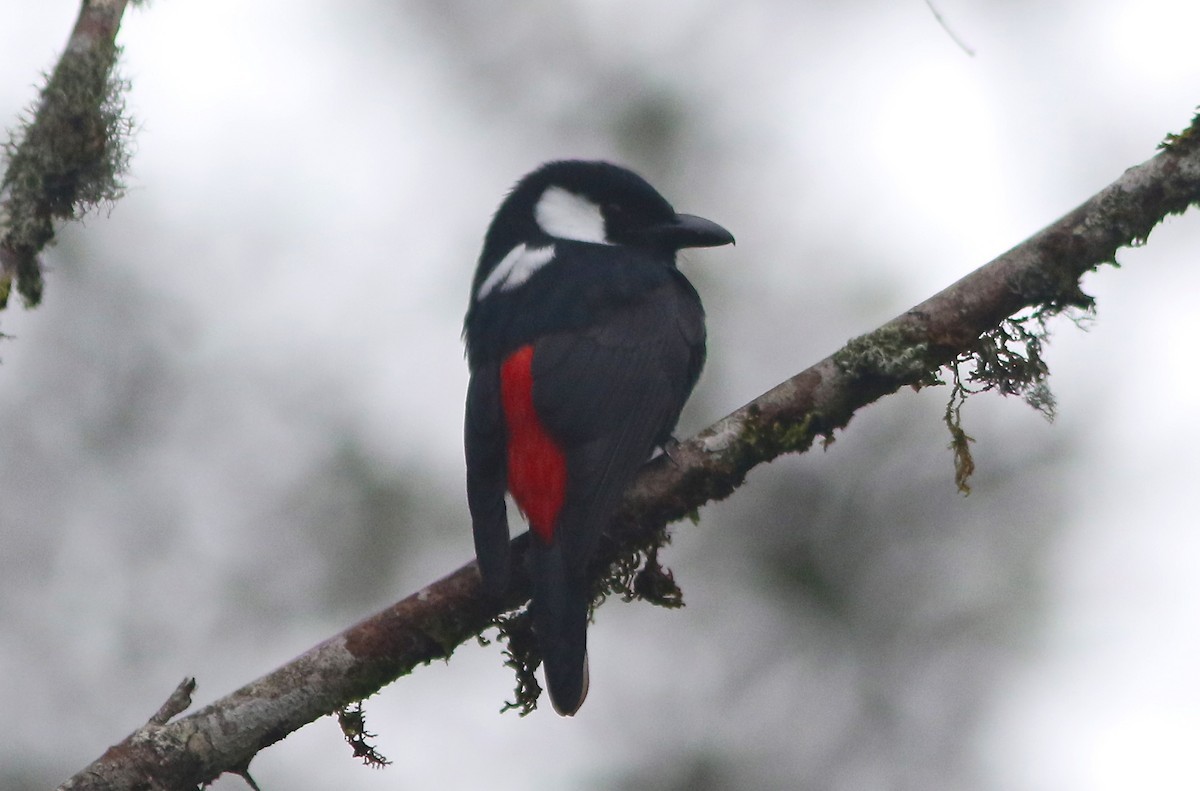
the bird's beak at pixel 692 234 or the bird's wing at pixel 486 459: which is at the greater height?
the bird's beak at pixel 692 234

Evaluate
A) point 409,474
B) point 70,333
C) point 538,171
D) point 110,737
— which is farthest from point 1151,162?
point 70,333

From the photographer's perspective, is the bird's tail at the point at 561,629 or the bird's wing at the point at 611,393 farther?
the bird's wing at the point at 611,393

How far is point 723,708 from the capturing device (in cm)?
688

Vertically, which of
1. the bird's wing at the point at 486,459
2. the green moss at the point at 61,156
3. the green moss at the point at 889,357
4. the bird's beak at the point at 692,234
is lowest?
the green moss at the point at 889,357

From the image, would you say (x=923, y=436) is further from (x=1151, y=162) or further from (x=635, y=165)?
(x=1151, y=162)

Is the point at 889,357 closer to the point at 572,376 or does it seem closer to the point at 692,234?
the point at 572,376

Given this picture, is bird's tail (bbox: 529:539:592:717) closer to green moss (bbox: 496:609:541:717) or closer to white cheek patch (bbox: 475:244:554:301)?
green moss (bbox: 496:609:541:717)

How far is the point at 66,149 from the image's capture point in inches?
120

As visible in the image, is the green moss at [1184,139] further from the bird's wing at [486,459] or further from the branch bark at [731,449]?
the bird's wing at [486,459]

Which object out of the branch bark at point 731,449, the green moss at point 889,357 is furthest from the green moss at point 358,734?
the green moss at point 889,357

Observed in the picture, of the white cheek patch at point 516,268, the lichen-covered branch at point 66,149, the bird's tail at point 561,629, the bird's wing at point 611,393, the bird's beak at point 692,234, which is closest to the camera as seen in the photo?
the lichen-covered branch at point 66,149

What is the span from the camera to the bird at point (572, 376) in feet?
10.8

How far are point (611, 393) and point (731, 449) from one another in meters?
0.55

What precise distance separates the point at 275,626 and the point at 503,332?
438cm
